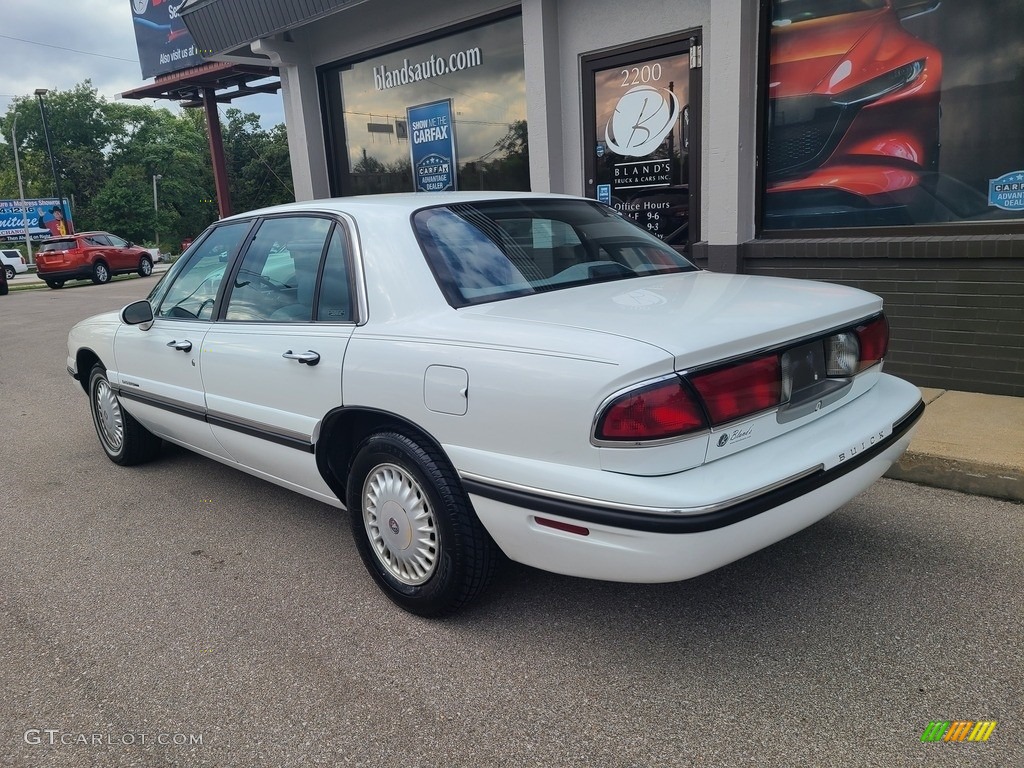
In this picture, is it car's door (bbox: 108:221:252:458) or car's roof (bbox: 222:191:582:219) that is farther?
car's door (bbox: 108:221:252:458)

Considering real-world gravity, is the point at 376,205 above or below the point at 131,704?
above

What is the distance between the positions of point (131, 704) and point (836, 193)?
18.9 ft

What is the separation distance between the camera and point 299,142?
35.0 ft

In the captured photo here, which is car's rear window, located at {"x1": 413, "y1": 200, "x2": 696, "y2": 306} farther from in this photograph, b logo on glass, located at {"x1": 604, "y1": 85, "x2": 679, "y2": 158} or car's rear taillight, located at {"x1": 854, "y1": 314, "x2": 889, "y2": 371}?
b logo on glass, located at {"x1": 604, "y1": 85, "x2": 679, "y2": 158}

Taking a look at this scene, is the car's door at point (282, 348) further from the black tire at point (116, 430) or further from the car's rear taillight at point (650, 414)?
the black tire at point (116, 430)

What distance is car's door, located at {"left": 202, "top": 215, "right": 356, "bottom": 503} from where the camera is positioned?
3184 mm

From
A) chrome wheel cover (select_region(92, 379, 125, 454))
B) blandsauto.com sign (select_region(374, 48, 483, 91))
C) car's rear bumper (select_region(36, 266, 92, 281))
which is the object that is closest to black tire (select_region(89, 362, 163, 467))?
chrome wheel cover (select_region(92, 379, 125, 454))

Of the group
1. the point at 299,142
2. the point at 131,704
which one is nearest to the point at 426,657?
the point at 131,704

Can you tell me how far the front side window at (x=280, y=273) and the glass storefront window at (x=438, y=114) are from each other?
5.16 m

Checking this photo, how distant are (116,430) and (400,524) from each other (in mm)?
2969

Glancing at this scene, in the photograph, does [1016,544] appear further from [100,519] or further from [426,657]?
[100,519]

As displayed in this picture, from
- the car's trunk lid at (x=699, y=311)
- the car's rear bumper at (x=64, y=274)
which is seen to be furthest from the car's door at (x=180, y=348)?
the car's rear bumper at (x=64, y=274)

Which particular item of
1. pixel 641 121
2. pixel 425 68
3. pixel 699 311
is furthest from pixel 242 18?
pixel 699 311

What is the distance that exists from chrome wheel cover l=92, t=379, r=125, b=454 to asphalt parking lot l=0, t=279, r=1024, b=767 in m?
1.10
